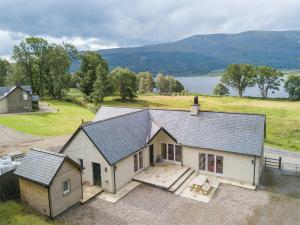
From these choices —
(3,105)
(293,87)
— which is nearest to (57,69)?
(3,105)

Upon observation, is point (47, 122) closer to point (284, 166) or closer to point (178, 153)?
point (178, 153)

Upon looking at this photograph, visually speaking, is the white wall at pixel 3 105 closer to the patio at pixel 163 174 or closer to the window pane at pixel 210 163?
the patio at pixel 163 174

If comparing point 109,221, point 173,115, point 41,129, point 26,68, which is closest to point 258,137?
point 173,115

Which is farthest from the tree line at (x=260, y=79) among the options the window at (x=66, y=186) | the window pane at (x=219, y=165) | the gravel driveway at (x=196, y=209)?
the window at (x=66, y=186)

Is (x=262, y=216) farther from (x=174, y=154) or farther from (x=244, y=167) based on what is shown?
(x=174, y=154)

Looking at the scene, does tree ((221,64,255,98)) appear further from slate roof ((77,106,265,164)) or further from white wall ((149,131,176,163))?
white wall ((149,131,176,163))

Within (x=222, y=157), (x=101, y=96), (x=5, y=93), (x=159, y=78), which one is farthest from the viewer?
(x=159, y=78)

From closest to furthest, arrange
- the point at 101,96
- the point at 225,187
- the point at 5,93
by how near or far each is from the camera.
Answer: the point at 225,187, the point at 5,93, the point at 101,96

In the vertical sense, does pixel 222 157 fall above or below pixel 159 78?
below

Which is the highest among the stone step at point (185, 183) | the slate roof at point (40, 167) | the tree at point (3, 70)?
the tree at point (3, 70)
